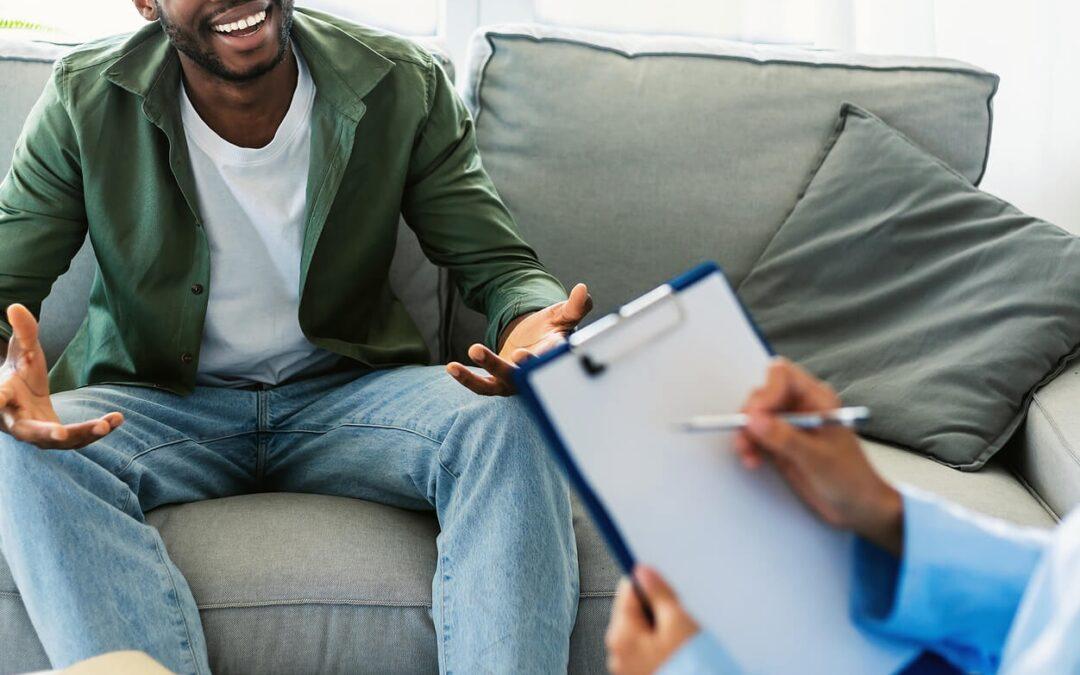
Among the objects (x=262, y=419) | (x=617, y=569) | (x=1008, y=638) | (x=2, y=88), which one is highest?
(x=2, y=88)

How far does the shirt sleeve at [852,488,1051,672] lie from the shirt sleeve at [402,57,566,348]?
94cm

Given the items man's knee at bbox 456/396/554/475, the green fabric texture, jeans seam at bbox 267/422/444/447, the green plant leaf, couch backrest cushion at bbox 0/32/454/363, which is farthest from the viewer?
the green plant leaf

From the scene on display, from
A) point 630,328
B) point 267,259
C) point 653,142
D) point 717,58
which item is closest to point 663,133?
point 653,142

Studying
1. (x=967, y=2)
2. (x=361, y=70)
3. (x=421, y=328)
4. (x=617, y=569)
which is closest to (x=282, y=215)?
(x=361, y=70)

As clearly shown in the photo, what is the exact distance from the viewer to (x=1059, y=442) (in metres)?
1.50

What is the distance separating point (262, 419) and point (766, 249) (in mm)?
841

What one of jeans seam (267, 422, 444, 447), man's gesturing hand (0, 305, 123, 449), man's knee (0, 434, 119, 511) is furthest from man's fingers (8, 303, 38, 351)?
jeans seam (267, 422, 444, 447)

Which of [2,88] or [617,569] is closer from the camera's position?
[617,569]

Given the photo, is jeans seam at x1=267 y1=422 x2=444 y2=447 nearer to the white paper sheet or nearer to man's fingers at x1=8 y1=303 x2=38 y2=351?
man's fingers at x1=8 y1=303 x2=38 y2=351

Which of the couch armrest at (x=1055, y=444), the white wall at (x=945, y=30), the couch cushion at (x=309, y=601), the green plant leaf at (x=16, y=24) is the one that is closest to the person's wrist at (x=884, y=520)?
the couch cushion at (x=309, y=601)

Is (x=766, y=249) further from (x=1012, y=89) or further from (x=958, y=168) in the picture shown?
(x=1012, y=89)

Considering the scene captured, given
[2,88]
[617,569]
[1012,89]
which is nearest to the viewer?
[617,569]

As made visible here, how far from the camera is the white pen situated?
61 cm

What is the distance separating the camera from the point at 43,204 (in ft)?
4.99
